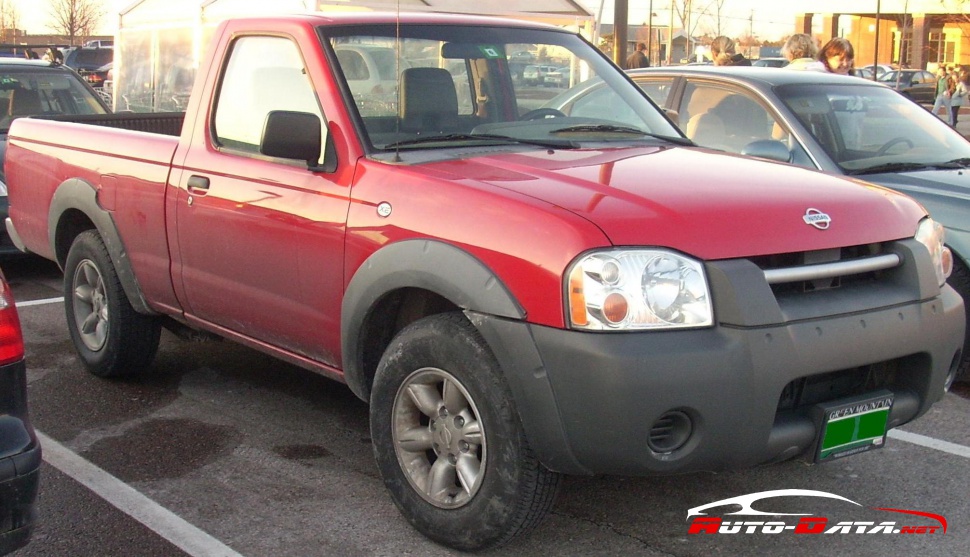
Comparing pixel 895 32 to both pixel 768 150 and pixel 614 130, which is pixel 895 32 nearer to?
pixel 768 150

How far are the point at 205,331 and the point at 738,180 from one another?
8.84 ft

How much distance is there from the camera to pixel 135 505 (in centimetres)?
425

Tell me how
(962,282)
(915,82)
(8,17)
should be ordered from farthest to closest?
(8,17)
(915,82)
(962,282)

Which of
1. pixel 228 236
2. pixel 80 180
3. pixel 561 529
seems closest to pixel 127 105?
pixel 80 180

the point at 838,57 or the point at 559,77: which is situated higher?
the point at 838,57

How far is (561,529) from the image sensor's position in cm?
404

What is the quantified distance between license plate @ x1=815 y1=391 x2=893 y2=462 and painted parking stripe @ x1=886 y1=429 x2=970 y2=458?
1.35 metres

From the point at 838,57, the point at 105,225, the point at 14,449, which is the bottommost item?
the point at 14,449

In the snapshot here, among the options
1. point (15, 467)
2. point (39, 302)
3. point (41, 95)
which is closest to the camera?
point (15, 467)

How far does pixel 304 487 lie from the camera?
445 centimetres

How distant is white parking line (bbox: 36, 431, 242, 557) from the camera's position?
3.88m

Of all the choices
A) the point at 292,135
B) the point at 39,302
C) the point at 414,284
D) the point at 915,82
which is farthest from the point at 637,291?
the point at 915,82

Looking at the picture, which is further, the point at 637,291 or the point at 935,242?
the point at 935,242

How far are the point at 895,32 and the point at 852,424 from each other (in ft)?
199
